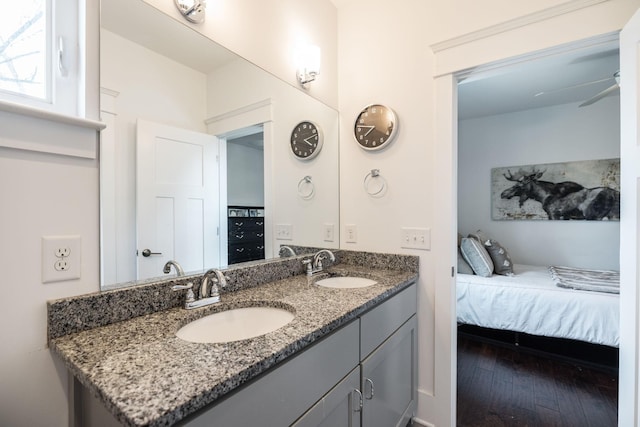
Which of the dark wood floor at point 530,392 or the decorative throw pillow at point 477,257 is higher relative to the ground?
the decorative throw pillow at point 477,257

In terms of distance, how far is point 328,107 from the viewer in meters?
1.90

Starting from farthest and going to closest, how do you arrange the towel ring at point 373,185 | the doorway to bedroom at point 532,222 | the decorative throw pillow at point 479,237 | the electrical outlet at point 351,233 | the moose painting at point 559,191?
1. the moose painting at point 559,191
2. the decorative throw pillow at point 479,237
3. the doorway to bedroom at point 532,222
4. the electrical outlet at point 351,233
5. the towel ring at point 373,185

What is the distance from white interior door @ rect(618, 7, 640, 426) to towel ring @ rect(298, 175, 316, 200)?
1466mm

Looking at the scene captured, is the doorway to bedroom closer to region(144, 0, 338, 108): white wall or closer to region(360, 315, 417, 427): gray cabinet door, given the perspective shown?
region(360, 315, 417, 427): gray cabinet door

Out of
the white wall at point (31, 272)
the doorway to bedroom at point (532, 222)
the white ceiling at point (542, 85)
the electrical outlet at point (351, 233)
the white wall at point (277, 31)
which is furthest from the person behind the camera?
the white ceiling at point (542, 85)

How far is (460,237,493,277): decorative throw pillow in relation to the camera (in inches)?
110

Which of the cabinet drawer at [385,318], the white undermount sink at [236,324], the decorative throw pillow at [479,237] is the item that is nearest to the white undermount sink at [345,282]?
the cabinet drawer at [385,318]

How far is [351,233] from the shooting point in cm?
192

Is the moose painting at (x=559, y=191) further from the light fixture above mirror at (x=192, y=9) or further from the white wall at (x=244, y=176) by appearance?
the light fixture above mirror at (x=192, y=9)

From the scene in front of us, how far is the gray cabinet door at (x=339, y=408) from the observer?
842 millimetres

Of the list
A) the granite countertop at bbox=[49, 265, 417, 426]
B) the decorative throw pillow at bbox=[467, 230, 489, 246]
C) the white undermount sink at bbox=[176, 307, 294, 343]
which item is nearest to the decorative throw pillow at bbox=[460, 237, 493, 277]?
the decorative throw pillow at bbox=[467, 230, 489, 246]

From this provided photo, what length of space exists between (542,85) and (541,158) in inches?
41.0

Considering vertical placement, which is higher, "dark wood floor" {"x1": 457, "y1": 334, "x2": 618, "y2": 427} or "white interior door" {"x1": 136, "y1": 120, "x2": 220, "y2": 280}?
"white interior door" {"x1": 136, "y1": 120, "x2": 220, "y2": 280}

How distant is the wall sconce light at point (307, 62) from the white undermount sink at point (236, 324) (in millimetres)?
1311
